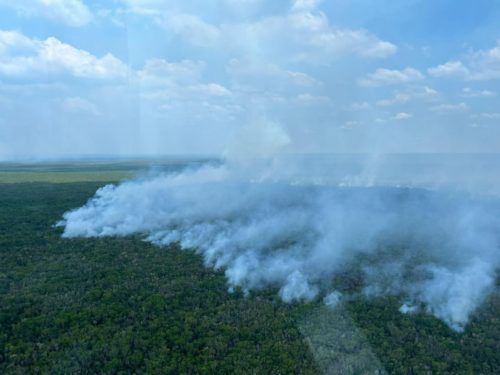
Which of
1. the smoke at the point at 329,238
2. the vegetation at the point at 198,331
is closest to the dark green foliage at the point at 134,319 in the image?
the vegetation at the point at 198,331

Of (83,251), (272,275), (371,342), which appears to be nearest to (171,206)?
(83,251)

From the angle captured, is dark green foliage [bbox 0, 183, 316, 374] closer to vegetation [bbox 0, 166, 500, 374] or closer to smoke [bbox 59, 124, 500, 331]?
vegetation [bbox 0, 166, 500, 374]

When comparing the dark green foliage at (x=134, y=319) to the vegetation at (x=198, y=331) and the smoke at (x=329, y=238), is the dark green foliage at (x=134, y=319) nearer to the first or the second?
the vegetation at (x=198, y=331)

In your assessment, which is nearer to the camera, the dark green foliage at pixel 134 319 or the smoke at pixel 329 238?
the dark green foliage at pixel 134 319

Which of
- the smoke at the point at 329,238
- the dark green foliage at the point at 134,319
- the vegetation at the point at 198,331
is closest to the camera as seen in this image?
the vegetation at the point at 198,331

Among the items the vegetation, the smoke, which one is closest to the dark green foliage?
the vegetation

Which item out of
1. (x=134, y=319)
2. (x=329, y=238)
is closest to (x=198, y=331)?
(x=134, y=319)
